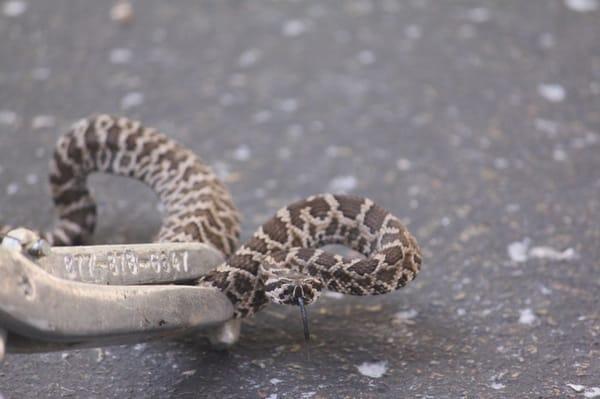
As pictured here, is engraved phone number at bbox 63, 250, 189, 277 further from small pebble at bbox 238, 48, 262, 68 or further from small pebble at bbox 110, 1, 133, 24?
small pebble at bbox 110, 1, 133, 24

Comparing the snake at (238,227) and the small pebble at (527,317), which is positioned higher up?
the snake at (238,227)

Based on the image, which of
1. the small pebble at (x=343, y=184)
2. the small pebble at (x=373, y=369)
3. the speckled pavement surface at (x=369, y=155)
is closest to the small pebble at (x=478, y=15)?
the speckled pavement surface at (x=369, y=155)

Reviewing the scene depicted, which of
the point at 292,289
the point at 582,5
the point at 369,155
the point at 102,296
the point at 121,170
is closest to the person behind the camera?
the point at 102,296

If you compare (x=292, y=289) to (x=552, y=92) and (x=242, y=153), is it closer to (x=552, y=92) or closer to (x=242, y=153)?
(x=242, y=153)

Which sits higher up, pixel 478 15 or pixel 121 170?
pixel 478 15

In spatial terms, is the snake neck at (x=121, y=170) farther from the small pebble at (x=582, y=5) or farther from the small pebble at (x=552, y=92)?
the small pebble at (x=582, y=5)

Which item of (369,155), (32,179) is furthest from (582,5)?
(32,179)

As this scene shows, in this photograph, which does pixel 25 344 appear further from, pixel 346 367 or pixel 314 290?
pixel 346 367
